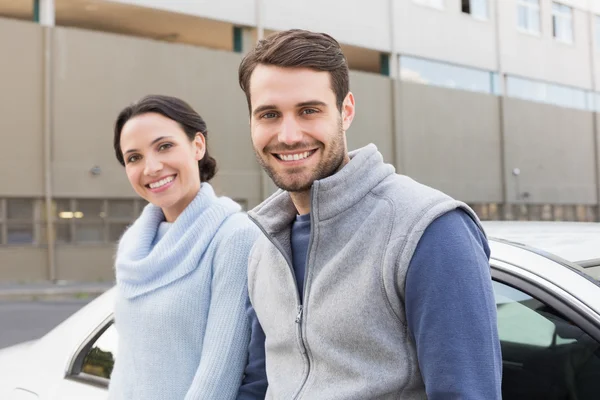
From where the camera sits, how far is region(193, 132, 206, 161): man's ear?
94.4 inches

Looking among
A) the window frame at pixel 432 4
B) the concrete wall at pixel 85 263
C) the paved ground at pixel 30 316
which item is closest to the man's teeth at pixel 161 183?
the paved ground at pixel 30 316

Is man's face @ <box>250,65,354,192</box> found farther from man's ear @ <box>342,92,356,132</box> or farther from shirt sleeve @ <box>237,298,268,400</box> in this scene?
shirt sleeve @ <box>237,298,268,400</box>

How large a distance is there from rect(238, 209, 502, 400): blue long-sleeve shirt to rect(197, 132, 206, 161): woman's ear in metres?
1.24

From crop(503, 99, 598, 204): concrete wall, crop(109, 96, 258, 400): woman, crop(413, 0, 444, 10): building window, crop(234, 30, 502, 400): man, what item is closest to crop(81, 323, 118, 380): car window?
crop(109, 96, 258, 400): woman

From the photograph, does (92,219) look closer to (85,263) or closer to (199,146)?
(85,263)

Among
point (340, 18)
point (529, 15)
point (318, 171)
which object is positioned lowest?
point (318, 171)

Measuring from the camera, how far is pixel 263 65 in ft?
5.23

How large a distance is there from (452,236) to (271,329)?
57 cm

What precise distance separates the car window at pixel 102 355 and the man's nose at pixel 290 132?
54.3 inches

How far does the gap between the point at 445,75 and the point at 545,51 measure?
6.23m

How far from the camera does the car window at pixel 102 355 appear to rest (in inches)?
103

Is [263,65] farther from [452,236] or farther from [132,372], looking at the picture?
[132,372]

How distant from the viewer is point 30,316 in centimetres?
1181

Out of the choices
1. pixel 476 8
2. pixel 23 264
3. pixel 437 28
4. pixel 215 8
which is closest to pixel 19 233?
pixel 23 264
